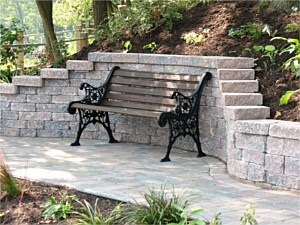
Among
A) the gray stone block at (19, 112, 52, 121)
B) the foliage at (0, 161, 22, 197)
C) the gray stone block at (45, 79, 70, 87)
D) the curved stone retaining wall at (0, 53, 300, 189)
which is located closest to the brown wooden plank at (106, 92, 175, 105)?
the curved stone retaining wall at (0, 53, 300, 189)

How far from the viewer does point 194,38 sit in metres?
8.82

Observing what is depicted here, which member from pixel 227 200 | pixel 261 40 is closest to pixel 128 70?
pixel 261 40

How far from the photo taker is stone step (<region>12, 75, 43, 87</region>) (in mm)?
9469

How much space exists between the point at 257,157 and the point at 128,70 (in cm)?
295

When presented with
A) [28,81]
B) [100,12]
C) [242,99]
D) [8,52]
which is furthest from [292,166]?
[8,52]

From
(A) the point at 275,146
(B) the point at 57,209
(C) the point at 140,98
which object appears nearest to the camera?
(B) the point at 57,209

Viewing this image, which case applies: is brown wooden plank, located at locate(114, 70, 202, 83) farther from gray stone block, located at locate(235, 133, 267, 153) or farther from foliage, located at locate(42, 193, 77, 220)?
foliage, located at locate(42, 193, 77, 220)

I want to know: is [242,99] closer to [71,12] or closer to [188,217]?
[188,217]

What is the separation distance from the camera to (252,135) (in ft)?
21.3

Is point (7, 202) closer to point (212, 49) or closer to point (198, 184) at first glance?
point (198, 184)

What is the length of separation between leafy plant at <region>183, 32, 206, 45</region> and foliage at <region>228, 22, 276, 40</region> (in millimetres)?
381

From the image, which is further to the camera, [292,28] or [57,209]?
[292,28]

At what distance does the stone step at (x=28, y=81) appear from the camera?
947cm

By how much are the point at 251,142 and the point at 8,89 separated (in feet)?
14.4
